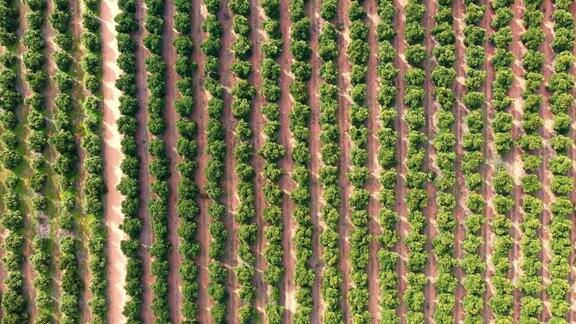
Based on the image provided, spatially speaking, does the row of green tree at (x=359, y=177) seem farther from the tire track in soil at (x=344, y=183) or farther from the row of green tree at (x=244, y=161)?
the row of green tree at (x=244, y=161)

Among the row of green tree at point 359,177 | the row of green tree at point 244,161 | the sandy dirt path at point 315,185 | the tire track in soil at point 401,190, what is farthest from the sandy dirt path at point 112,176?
the tire track in soil at point 401,190

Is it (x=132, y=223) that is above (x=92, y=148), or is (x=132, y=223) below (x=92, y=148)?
below

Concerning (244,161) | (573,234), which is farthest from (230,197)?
(573,234)

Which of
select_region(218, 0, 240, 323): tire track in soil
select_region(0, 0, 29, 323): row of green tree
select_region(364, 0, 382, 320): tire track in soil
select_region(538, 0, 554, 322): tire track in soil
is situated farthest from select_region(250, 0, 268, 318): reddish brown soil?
select_region(538, 0, 554, 322): tire track in soil

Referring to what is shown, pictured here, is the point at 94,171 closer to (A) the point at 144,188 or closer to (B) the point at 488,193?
(A) the point at 144,188

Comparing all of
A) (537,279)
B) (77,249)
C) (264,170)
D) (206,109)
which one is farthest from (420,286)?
(77,249)

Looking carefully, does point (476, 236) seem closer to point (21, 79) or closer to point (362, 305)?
point (362, 305)
